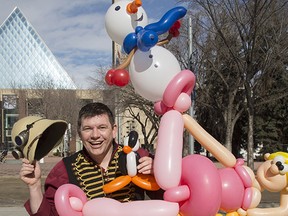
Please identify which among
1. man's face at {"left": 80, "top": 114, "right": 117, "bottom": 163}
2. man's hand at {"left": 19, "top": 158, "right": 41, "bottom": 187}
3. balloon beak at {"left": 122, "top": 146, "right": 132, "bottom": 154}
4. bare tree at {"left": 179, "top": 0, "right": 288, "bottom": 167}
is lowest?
man's hand at {"left": 19, "top": 158, "right": 41, "bottom": 187}

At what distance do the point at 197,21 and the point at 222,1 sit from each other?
2274 mm

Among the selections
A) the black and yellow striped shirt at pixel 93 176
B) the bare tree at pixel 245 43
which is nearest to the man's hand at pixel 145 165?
the black and yellow striped shirt at pixel 93 176

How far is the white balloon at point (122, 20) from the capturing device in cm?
333

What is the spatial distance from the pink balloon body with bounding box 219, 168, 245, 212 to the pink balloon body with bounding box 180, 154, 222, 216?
73 centimetres

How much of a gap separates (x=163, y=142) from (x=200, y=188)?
410 millimetres

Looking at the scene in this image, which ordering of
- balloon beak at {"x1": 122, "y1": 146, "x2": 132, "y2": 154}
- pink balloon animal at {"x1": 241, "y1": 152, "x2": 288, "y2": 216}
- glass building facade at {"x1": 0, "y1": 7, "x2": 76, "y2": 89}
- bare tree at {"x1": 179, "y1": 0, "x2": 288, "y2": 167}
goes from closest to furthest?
balloon beak at {"x1": 122, "y1": 146, "x2": 132, "y2": 154} → pink balloon animal at {"x1": 241, "y1": 152, "x2": 288, "y2": 216} → bare tree at {"x1": 179, "y1": 0, "x2": 288, "y2": 167} → glass building facade at {"x1": 0, "y1": 7, "x2": 76, "y2": 89}

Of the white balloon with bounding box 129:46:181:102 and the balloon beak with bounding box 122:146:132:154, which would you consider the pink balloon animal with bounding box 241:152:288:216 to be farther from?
the balloon beak with bounding box 122:146:132:154

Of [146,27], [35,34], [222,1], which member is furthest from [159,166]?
[35,34]

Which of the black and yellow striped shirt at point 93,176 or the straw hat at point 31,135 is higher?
the straw hat at point 31,135

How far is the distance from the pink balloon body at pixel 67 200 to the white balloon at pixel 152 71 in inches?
37.8

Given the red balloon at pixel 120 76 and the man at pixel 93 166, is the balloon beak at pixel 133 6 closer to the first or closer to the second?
the red balloon at pixel 120 76

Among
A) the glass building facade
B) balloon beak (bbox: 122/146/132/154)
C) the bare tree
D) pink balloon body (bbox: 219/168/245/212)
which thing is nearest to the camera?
balloon beak (bbox: 122/146/132/154)

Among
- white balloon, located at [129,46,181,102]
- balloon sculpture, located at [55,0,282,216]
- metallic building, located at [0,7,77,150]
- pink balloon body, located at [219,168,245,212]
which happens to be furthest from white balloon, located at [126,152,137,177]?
metallic building, located at [0,7,77,150]

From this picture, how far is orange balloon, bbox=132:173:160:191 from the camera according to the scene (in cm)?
284
